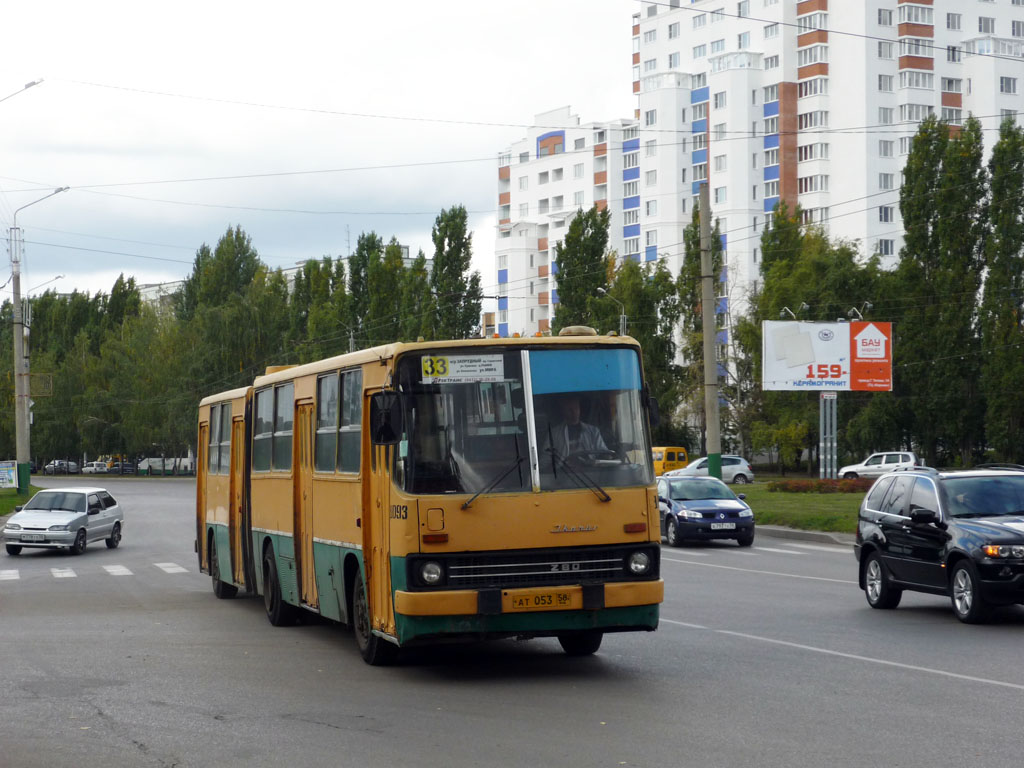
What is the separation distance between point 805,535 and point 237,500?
57.1 feet

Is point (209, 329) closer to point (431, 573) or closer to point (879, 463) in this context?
point (879, 463)

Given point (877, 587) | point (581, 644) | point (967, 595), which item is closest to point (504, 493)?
point (581, 644)

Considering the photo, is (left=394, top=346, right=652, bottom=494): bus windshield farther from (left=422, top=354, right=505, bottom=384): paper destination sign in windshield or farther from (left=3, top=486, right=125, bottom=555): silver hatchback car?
(left=3, top=486, right=125, bottom=555): silver hatchback car

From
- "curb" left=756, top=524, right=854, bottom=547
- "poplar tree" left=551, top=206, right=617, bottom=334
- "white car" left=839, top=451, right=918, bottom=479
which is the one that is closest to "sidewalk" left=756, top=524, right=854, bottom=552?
"curb" left=756, top=524, right=854, bottom=547

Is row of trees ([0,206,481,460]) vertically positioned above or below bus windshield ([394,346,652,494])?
above

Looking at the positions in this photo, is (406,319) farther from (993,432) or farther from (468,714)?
(468,714)

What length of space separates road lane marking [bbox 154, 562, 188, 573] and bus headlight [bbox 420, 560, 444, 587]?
17625 millimetres

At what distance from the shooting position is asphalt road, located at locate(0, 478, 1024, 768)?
8398 mm

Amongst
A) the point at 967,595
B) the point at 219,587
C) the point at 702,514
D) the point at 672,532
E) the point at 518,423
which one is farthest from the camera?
the point at 672,532

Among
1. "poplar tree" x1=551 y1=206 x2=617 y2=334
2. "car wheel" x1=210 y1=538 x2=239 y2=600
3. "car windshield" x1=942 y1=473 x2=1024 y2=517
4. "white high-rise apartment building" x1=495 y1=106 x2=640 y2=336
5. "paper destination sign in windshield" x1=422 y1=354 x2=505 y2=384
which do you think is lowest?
"car wheel" x1=210 y1=538 x2=239 y2=600

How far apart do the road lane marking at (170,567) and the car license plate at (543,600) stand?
17.9m

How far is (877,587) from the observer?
16.9m

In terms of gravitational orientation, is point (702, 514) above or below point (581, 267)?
below

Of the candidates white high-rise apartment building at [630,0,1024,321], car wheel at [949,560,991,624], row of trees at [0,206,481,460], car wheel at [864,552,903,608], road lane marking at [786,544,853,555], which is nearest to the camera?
car wheel at [949,560,991,624]
